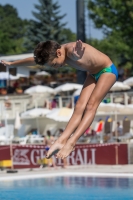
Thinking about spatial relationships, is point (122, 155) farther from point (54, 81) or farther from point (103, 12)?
point (54, 81)

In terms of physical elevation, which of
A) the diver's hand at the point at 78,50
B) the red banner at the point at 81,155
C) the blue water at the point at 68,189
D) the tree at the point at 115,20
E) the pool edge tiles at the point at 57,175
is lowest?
the blue water at the point at 68,189

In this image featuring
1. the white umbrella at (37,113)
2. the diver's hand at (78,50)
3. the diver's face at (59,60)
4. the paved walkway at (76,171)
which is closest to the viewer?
the diver's hand at (78,50)

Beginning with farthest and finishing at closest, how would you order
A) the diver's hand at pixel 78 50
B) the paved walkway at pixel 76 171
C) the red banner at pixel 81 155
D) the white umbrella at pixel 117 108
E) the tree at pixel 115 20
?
the tree at pixel 115 20 → the white umbrella at pixel 117 108 → the red banner at pixel 81 155 → the paved walkway at pixel 76 171 → the diver's hand at pixel 78 50

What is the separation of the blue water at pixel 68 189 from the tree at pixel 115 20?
47.6 ft

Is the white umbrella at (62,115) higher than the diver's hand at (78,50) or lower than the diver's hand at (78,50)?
lower

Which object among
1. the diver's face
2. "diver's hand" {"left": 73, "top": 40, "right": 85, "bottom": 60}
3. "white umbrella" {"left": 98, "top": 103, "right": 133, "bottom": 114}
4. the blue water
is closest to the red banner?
the blue water

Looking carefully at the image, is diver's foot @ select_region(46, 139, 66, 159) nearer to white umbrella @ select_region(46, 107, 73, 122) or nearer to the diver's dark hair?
the diver's dark hair

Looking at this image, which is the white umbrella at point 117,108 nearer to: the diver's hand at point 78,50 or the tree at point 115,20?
the tree at point 115,20

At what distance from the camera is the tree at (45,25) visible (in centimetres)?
4947

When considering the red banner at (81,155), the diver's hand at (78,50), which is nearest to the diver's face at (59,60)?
the diver's hand at (78,50)

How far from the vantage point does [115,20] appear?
29312mm

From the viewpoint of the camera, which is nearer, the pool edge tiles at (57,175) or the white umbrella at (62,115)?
the pool edge tiles at (57,175)

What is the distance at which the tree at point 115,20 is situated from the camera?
29031mm

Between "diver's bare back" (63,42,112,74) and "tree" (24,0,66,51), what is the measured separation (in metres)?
40.5
